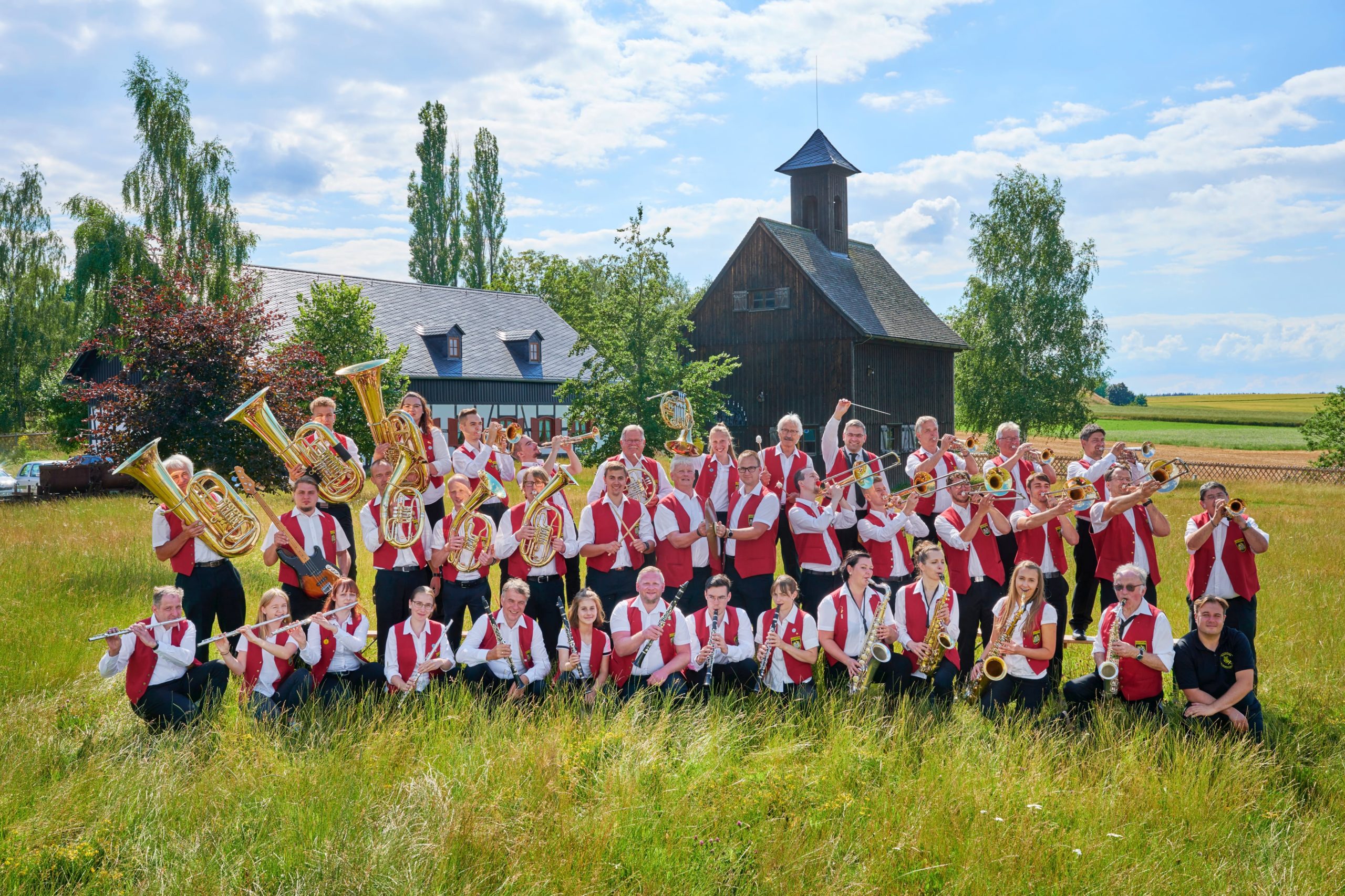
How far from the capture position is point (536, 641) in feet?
24.5

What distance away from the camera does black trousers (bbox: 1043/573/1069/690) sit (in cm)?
770

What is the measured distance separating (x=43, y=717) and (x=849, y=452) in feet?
23.5

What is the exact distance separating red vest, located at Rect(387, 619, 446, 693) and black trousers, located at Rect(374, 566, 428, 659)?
0.73 meters

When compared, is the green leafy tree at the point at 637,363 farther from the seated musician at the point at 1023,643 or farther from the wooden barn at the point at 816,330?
the seated musician at the point at 1023,643

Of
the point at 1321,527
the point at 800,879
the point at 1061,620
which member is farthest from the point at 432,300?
the point at 800,879

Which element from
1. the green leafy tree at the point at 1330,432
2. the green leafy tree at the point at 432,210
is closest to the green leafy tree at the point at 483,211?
the green leafy tree at the point at 432,210

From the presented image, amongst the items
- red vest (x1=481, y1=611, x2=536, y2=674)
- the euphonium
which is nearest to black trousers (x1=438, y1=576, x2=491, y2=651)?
the euphonium

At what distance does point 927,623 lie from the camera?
7.63 m

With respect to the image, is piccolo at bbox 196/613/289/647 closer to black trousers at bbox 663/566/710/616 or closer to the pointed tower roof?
black trousers at bbox 663/566/710/616

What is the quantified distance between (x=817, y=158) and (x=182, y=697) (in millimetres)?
32452

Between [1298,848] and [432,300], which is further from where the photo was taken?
[432,300]

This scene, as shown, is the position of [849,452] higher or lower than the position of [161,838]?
higher

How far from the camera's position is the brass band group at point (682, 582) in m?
6.98

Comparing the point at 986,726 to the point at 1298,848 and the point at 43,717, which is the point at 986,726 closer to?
the point at 1298,848
